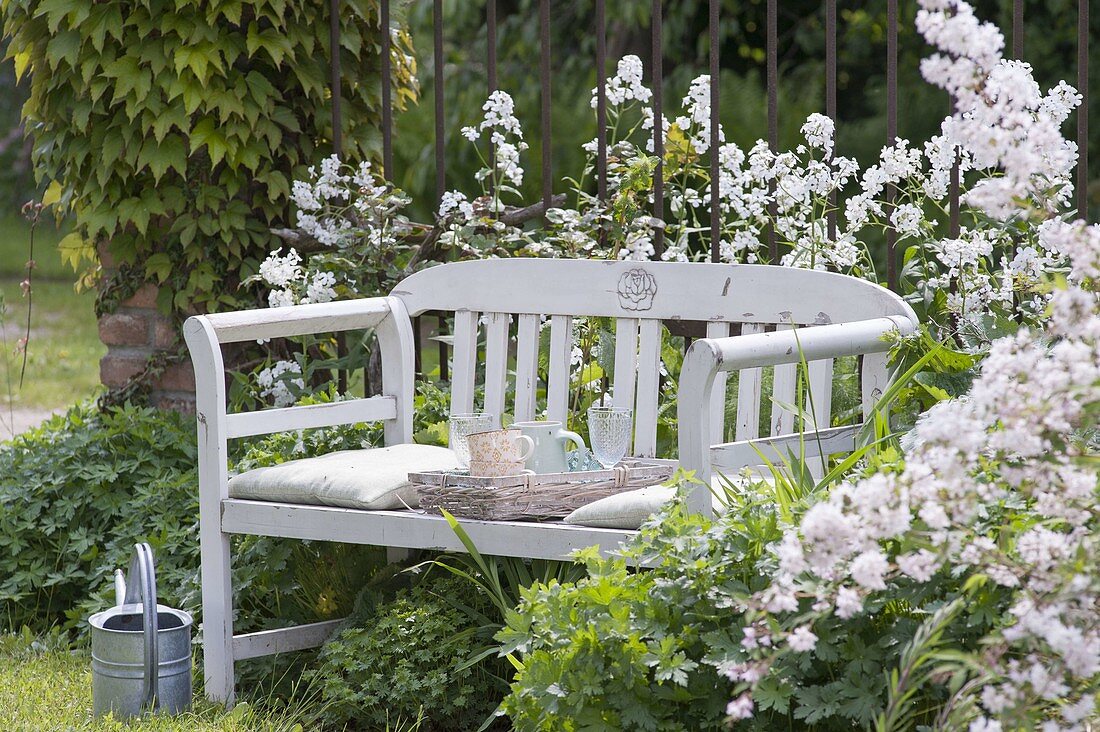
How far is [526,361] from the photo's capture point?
3002mm

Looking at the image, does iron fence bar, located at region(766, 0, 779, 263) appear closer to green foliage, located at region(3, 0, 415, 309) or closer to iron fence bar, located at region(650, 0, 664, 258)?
iron fence bar, located at region(650, 0, 664, 258)

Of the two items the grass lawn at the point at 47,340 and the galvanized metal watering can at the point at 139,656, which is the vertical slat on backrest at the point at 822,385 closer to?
the galvanized metal watering can at the point at 139,656

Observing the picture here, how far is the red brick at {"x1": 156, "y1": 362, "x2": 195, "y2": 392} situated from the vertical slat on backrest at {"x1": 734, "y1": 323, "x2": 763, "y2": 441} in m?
1.75

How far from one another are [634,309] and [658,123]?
0.68 meters

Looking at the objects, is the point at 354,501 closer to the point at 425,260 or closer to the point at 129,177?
the point at 425,260

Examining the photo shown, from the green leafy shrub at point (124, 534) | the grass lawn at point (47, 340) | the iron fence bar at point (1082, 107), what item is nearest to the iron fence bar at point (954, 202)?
the iron fence bar at point (1082, 107)

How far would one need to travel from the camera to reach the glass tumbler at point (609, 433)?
2.53m

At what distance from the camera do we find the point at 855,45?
28.7 feet

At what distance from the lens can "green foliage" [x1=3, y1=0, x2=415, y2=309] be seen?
3.62 meters

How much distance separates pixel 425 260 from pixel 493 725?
1.43m

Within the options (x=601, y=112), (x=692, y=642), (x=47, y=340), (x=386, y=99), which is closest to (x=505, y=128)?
(x=601, y=112)

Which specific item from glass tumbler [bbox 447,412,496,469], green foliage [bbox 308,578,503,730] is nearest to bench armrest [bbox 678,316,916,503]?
glass tumbler [bbox 447,412,496,469]

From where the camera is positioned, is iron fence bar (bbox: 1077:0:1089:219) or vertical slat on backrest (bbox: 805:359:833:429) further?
iron fence bar (bbox: 1077:0:1089:219)

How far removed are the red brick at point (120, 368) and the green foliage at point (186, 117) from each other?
0.80ft
